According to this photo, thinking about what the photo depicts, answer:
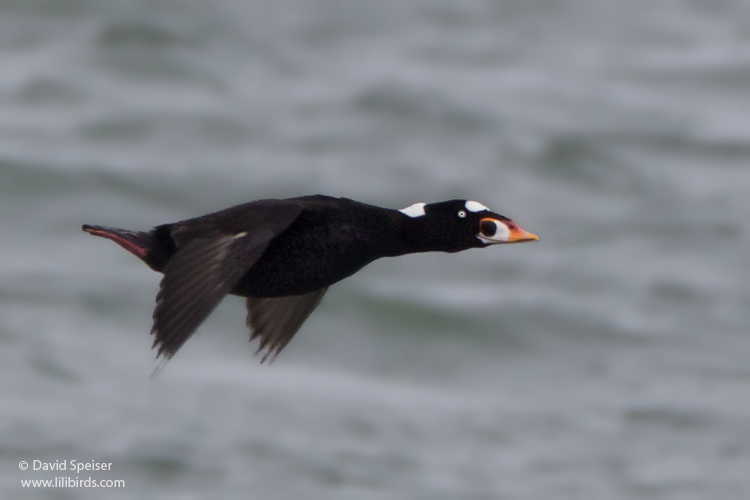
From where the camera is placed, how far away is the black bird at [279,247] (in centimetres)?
696

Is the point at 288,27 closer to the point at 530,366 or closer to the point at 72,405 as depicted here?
the point at 530,366

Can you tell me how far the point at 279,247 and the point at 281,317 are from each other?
852 millimetres

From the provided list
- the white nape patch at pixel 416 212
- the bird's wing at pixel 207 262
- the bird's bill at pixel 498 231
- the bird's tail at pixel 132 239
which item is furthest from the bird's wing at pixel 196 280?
the bird's bill at pixel 498 231

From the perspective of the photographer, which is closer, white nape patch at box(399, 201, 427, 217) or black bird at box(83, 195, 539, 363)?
black bird at box(83, 195, 539, 363)

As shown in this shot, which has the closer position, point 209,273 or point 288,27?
point 209,273

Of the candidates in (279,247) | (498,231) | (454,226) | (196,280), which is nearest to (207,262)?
(196,280)

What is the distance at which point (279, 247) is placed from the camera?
24.6 feet

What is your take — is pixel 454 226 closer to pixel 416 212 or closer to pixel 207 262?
pixel 416 212

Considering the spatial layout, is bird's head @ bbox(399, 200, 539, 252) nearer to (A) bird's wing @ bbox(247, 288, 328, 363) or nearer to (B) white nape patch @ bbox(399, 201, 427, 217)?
(B) white nape patch @ bbox(399, 201, 427, 217)

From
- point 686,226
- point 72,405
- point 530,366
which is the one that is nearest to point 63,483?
point 72,405

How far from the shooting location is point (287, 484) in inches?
547

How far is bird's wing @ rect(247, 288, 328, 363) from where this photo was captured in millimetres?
8227

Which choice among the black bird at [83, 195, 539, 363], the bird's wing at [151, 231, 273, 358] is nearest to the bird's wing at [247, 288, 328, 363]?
the black bird at [83, 195, 539, 363]

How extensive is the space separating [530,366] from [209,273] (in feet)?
31.7
